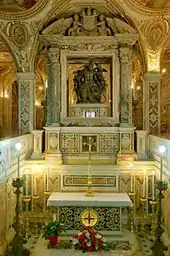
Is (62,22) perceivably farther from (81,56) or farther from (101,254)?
(101,254)

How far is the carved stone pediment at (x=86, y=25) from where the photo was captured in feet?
38.5

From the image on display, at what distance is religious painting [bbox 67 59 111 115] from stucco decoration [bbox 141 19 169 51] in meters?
1.39

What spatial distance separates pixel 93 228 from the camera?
9.50 m

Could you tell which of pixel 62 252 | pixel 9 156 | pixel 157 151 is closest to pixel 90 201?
pixel 62 252

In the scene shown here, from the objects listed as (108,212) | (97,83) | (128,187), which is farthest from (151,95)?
(108,212)

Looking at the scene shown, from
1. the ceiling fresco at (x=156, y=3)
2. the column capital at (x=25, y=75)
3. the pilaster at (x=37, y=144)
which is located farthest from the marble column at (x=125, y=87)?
the column capital at (x=25, y=75)

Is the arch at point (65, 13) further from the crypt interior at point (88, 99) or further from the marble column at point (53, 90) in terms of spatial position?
the marble column at point (53, 90)

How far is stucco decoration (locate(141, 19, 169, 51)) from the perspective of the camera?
38.1 feet

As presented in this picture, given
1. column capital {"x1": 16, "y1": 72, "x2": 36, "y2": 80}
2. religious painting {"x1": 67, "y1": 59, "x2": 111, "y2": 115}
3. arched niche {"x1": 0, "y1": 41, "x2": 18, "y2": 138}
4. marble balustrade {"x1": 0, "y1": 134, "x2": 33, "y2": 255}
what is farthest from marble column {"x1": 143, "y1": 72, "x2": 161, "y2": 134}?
arched niche {"x1": 0, "y1": 41, "x2": 18, "y2": 138}

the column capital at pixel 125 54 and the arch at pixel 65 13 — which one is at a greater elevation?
the arch at pixel 65 13

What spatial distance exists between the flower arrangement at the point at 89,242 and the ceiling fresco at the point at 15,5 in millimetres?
6673

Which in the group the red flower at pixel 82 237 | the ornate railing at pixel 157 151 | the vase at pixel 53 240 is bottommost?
the vase at pixel 53 240

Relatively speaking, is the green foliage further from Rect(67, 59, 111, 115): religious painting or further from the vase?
Rect(67, 59, 111, 115): religious painting

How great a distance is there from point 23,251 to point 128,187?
163 inches
